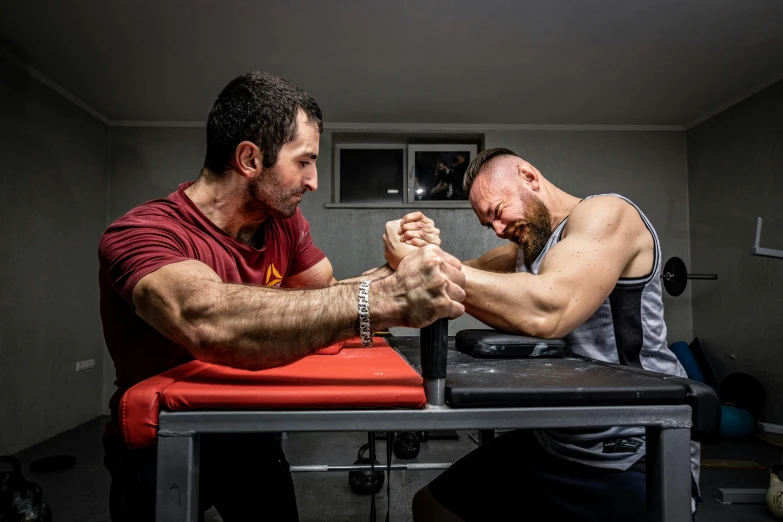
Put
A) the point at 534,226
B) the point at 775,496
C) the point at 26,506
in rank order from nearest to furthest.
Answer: the point at 534,226
the point at 26,506
the point at 775,496

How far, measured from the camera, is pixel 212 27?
11.2 ft

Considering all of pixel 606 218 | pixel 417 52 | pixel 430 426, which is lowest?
pixel 430 426

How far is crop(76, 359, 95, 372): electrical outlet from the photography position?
179 inches

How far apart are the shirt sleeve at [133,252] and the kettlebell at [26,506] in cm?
178

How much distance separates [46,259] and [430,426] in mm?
4449

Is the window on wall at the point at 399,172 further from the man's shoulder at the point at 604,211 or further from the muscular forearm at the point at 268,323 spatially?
the muscular forearm at the point at 268,323

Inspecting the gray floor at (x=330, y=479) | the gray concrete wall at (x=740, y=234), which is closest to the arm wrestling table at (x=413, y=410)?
the gray floor at (x=330, y=479)

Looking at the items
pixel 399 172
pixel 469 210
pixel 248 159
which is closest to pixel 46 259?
pixel 399 172

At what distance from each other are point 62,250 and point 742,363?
20.7 ft

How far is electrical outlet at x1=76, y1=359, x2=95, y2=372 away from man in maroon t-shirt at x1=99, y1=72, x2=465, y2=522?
3.70 meters

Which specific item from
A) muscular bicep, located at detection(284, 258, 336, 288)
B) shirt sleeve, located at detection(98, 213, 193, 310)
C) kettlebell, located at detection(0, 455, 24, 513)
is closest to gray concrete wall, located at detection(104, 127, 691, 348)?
muscular bicep, located at detection(284, 258, 336, 288)

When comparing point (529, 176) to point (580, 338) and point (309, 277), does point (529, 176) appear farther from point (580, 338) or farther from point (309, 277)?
point (309, 277)

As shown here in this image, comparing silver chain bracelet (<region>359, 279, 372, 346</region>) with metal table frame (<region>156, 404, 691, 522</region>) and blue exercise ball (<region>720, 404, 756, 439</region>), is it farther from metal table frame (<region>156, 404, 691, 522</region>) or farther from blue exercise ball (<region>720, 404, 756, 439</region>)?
blue exercise ball (<region>720, 404, 756, 439</region>)

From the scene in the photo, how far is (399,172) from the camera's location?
218 inches
